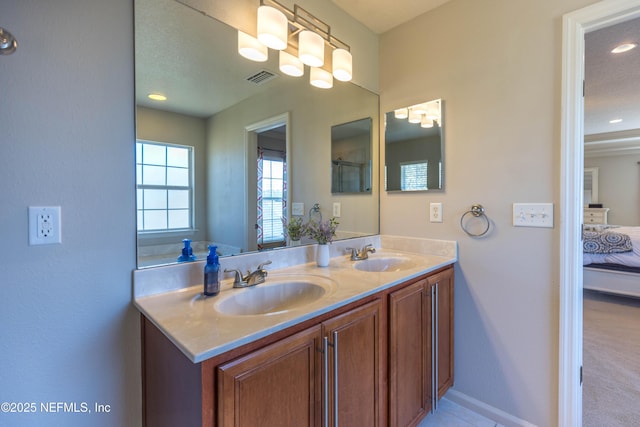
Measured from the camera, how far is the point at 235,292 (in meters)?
1.13

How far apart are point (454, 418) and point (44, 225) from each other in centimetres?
210

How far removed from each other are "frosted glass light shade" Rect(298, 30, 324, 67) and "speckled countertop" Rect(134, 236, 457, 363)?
1.03 meters

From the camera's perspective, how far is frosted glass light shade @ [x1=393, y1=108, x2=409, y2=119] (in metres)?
1.92

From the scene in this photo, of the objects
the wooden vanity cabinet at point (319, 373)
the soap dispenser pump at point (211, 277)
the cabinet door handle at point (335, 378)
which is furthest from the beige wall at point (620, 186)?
the soap dispenser pump at point (211, 277)

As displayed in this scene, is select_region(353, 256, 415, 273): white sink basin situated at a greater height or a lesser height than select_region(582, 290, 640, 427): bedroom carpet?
greater

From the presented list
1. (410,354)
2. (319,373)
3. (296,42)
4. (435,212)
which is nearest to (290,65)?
(296,42)

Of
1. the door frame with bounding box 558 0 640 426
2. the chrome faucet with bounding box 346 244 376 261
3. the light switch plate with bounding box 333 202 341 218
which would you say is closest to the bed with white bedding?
the door frame with bounding box 558 0 640 426

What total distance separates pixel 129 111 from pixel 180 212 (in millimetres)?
416

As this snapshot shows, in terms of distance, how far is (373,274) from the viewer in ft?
4.58

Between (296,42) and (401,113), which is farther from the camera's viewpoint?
(401,113)

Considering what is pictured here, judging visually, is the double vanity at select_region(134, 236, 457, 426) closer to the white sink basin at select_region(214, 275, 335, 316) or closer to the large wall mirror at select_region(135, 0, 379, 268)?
the white sink basin at select_region(214, 275, 335, 316)

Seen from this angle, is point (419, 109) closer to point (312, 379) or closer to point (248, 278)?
point (248, 278)

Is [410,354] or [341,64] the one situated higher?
[341,64]

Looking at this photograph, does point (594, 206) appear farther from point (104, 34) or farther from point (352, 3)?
point (104, 34)
